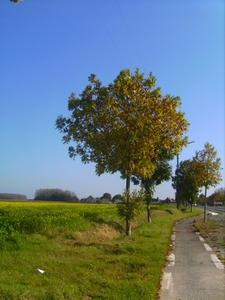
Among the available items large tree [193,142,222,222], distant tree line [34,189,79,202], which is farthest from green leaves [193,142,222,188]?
distant tree line [34,189,79,202]

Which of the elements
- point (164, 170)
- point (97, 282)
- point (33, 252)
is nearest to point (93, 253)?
point (33, 252)

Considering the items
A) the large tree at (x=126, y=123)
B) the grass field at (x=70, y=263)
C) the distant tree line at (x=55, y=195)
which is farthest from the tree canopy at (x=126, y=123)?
the distant tree line at (x=55, y=195)

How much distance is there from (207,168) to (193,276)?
19158 mm

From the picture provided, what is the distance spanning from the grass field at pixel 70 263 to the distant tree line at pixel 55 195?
7211cm

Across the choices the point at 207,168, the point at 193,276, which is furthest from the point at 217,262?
the point at 207,168

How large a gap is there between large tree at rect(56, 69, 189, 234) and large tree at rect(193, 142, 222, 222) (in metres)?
10.7

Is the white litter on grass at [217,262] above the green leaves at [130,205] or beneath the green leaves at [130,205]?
beneath

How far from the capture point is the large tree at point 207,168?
27859 mm

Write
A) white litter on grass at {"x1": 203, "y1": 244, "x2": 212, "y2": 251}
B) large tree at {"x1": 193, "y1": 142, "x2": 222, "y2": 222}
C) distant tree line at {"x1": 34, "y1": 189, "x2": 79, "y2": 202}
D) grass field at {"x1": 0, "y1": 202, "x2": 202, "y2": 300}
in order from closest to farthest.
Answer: grass field at {"x1": 0, "y1": 202, "x2": 202, "y2": 300}, white litter on grass at {"x1": 203, "y1": 244, "x2": 212, "y2": 251}, large tree at {"x1": 193, "y1": 142, "x2": 222, "y2": 222}, distant tree line at {"x1": 34, "y1": 189, "x2": 79, "y2": 202}

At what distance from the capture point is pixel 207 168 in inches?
1099

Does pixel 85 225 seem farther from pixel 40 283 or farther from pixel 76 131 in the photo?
pixel 40 283

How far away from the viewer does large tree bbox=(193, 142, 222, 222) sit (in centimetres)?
2786

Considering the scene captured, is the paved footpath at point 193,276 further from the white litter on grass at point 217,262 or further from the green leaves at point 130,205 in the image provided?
the green leaves at point 130,205

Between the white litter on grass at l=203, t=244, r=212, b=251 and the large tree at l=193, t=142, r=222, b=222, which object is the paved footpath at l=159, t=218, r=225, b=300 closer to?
the white litter on grass at l=203, t=244, r=212, b=251
